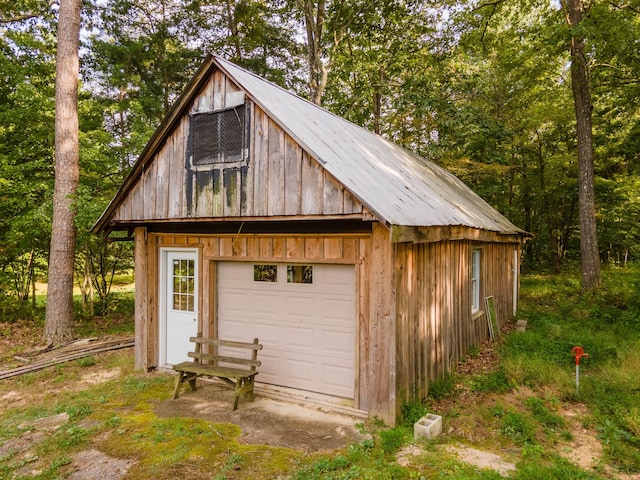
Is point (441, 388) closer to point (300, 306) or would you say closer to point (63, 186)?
point (300, 306)

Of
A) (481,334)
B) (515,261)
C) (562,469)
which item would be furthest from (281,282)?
(515,261)

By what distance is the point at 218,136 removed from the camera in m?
6.24

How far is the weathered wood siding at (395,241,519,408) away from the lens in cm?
555

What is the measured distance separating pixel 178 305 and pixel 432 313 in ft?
15.3

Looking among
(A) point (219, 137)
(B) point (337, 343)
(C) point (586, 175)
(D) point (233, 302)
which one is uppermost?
(C) point (586, 175)

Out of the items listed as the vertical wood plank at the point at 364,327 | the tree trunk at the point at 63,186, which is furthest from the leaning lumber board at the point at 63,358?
the vertical wood plank at the point at 364,327

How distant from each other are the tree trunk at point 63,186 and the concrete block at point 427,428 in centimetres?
856

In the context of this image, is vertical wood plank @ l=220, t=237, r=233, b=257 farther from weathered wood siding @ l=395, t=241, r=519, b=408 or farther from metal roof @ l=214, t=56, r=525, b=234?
weathered wood siding @ l=395, t=241, r=519, b=408

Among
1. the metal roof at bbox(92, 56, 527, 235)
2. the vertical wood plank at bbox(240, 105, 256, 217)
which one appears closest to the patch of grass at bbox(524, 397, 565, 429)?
the metal roof at bbox(92, 56, 527, 235)

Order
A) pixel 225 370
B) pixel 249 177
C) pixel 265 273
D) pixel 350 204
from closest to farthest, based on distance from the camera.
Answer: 1. pixel 350 204
2. pixel 249 177
3. pixel 225 370
4. pixel 265 273

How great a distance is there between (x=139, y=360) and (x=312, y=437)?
4.33m

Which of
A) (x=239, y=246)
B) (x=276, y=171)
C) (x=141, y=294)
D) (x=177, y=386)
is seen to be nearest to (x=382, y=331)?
(x=276, y=171)

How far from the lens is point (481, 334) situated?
930 cm

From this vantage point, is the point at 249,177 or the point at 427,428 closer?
the point at 427,428
